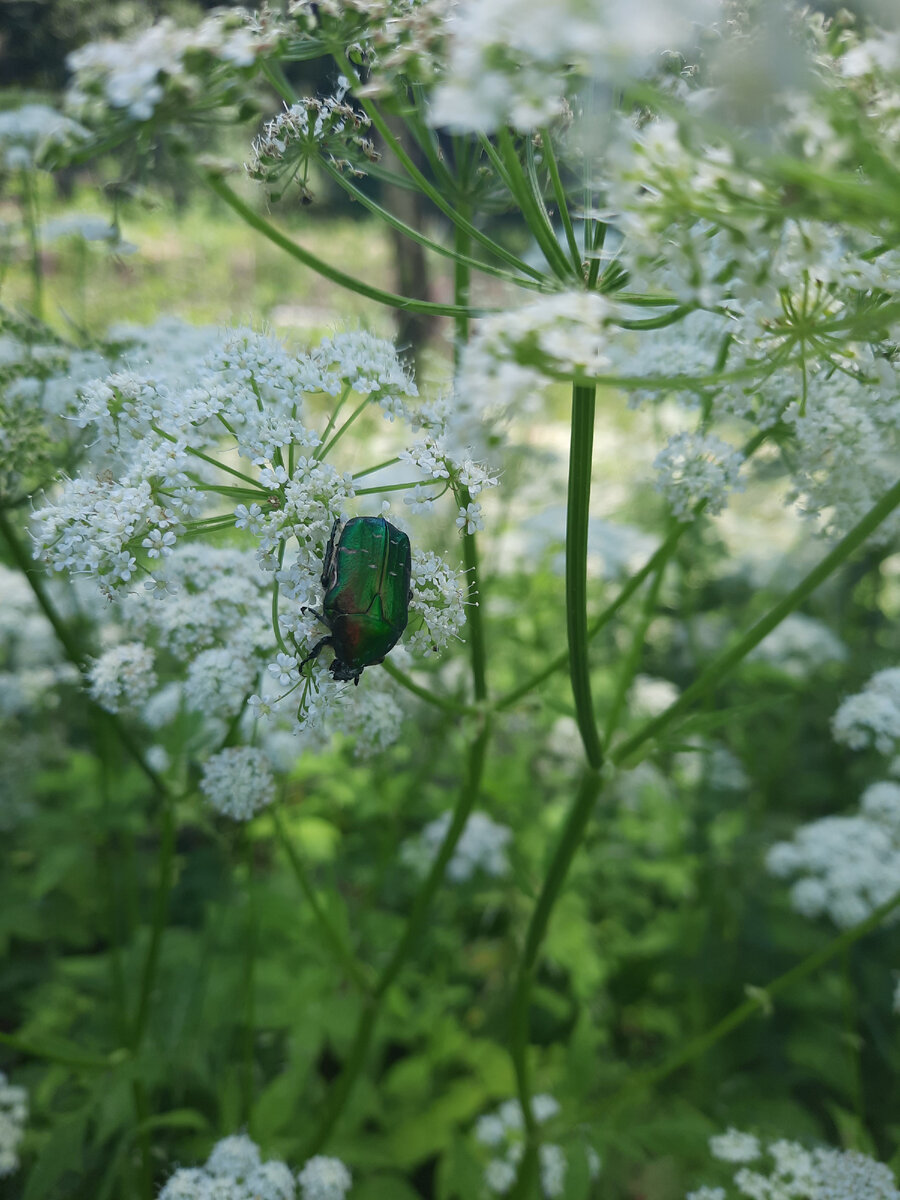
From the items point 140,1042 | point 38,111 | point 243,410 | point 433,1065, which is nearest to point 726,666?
point 243,410

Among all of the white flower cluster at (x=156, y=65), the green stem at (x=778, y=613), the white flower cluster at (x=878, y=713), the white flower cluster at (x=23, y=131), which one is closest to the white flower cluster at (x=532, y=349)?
the white flower cluster at (x=156, y=65)

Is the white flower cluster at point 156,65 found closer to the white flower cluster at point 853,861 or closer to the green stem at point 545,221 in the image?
the green stem at point 545,221

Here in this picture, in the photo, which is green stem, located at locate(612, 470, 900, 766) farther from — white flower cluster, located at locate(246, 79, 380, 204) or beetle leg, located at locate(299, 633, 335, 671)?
white flower cluster, located at locate(246, 79, 380, 204)

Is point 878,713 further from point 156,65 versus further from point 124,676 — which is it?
point 156,65

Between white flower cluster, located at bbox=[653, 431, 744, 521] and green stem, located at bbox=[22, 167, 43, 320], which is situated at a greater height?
green stem, located at bbox=[22, 167, 43, 320]

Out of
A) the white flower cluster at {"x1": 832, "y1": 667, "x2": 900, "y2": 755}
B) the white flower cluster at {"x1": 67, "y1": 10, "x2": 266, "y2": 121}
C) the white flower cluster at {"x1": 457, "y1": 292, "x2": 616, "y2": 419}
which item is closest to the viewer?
the white flower cluster at {"x1": 457, "y1": 292, "x2": 616, "y2": 419}

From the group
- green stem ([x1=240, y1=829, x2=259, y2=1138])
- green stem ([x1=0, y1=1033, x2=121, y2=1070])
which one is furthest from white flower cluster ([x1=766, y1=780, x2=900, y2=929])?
green stem ([x1=0, y1=1033, x2=121, y2=1070])

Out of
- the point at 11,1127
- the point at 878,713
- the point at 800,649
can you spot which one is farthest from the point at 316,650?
the point at 800,649
